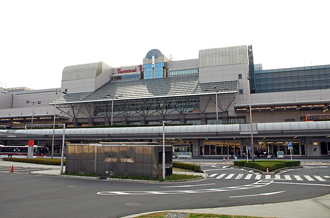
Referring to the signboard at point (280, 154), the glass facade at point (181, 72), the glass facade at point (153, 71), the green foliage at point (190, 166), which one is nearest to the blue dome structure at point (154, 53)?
the glass facade at point (153, 71)

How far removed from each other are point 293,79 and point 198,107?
1531 inches

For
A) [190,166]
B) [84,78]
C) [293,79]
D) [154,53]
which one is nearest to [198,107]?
[154,53]

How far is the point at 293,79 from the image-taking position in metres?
83.3

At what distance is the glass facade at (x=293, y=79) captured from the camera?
80.9 meters

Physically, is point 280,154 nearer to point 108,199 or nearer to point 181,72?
point 181,72

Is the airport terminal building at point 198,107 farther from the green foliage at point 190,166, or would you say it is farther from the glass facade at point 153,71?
the green foliage at point 190,166

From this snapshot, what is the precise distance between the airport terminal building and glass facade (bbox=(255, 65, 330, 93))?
29 centimetres

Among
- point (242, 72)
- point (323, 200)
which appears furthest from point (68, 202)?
point (242, 72)

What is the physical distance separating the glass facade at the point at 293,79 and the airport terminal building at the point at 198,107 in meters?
0.29

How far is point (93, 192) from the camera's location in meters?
18.5

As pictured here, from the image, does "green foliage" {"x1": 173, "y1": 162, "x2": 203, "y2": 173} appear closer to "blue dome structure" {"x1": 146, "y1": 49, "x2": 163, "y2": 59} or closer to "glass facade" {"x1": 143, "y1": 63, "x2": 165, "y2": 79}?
"glass facade" {"x1": 143, "y1": 63, "x2": 165, "y2": 79}

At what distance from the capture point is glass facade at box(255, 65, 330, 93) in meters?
80.9

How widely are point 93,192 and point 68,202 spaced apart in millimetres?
3551

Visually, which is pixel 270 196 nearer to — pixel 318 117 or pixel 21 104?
pixel 318 117
